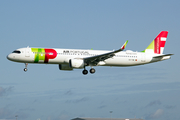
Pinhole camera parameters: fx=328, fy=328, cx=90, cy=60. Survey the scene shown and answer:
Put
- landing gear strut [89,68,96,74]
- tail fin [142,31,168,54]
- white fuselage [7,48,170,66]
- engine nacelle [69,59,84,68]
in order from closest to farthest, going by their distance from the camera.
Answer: white fuselage [7,48,170,66] → engine nacelle [69,59,84,68] → landing gear strut [89,68,96,74] → tail fin [142,31,168,54]

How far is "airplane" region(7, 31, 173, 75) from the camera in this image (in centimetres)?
5578

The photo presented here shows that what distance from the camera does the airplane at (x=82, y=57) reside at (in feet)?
183

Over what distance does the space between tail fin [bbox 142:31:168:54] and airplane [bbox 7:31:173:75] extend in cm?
68

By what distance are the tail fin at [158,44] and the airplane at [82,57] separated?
683 millimetres

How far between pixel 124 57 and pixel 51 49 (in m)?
14.0

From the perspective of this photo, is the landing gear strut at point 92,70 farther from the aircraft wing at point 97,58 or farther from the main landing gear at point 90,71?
the aircraft wing at point 97,58

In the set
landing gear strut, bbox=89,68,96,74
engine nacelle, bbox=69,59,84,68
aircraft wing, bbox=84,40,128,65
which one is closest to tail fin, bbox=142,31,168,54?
aircraft wing, bbox=84,40,128,65

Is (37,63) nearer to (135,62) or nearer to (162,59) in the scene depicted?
(135,62)

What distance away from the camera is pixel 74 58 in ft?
190

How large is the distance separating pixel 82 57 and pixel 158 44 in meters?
18.2

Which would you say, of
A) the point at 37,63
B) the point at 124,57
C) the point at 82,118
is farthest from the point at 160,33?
the point at 82,118

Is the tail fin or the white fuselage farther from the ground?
the tail fin

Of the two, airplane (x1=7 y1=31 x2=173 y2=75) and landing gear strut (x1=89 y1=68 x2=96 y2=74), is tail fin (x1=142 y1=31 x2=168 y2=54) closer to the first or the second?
airplane (x1=7 y1=31 x2=173 y2=75)

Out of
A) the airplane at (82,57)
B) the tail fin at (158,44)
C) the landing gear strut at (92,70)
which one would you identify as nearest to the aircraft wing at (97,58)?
the airplane at (82,57)
